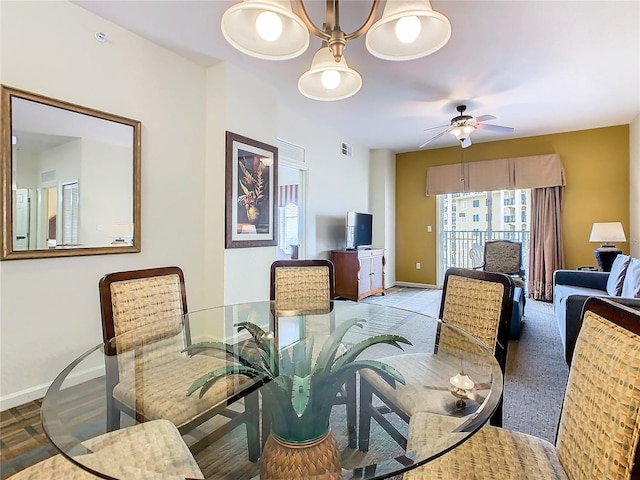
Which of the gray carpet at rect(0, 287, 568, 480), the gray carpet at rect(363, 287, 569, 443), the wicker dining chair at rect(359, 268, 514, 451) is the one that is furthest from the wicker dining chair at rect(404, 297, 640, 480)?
the gray carpet at rect(363, 287, 569, 443)

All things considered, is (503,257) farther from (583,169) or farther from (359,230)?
(359,230)

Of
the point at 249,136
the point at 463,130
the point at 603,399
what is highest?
the point at 463,130

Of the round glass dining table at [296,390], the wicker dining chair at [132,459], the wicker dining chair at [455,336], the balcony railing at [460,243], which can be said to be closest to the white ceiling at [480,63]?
the wicker dining chair at [455,336]

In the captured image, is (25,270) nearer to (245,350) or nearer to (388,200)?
(245,350)

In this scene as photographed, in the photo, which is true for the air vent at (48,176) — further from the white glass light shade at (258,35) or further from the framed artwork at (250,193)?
the white glass light shade at (258,35)

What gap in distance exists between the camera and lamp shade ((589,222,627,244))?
4266 millimetres

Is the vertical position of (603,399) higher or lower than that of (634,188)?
lower

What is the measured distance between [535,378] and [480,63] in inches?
105

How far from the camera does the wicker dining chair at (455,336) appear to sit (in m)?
1.34

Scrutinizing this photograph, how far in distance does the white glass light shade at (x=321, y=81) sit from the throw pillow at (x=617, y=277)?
3.15m

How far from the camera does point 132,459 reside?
96cm

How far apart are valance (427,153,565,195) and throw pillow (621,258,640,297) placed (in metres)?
2.33

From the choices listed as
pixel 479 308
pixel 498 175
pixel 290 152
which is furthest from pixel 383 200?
pixel 479 308

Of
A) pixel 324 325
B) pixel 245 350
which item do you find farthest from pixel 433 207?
pixel 245 350
